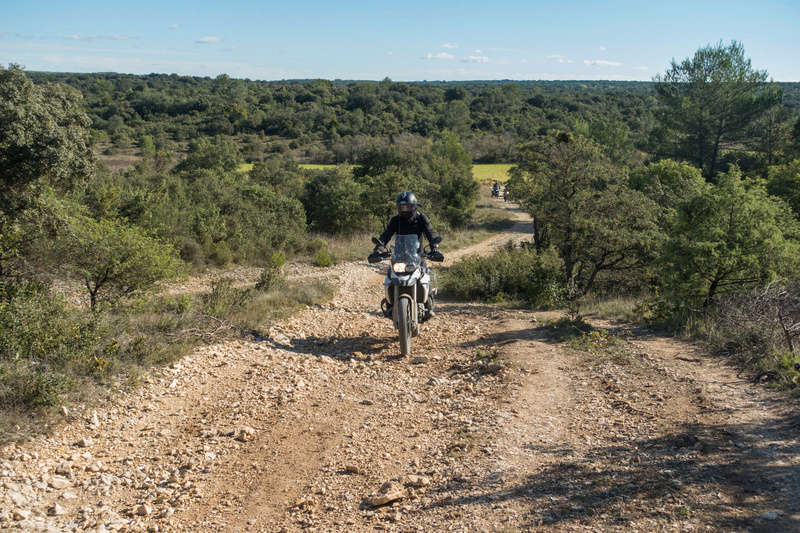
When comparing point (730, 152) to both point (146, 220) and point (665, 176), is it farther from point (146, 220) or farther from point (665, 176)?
point (146, 220)

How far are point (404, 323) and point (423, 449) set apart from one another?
112 inches

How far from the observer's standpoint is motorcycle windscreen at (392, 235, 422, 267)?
312 inches

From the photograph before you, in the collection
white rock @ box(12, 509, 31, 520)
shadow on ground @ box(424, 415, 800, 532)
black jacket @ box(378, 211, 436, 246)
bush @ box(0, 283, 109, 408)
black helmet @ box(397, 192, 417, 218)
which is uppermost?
black helmet @ box(397, 192, 417, 218)

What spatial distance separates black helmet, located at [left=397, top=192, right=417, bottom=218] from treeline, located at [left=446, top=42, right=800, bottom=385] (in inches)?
147

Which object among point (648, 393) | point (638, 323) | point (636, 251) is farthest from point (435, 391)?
point (636, 251)

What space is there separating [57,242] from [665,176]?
2831cm

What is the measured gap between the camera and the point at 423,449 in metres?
5.00

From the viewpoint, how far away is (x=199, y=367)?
7148 mm

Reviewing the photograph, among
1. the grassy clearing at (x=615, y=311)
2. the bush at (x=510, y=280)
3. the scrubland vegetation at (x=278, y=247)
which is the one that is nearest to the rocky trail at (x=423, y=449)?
the scrubland vegetation at (x=278, y=247)

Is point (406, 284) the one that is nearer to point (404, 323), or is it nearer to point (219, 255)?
point (404, 323)

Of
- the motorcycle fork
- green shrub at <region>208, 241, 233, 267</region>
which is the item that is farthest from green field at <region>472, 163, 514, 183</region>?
the motorcycle fork

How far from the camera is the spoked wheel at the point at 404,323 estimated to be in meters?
7.66

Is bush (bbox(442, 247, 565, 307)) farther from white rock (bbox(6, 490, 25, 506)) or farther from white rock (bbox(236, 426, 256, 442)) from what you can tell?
white rock (bbox(6, 490, 25, 506))

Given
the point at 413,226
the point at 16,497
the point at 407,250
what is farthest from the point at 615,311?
the point at 16,497
